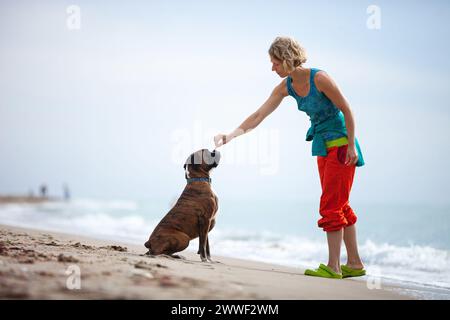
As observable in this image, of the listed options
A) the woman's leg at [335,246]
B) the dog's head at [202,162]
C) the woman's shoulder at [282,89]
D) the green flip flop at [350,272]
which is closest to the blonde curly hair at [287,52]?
the woman's shoulder at [282,89]

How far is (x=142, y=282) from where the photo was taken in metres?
3.67

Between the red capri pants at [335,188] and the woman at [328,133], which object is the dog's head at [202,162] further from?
the red capri pants at [335,188]

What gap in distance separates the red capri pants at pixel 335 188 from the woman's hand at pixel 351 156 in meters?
0.04

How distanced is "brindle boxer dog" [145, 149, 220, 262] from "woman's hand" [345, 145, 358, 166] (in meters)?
1.40

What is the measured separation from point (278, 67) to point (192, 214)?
1.59 m

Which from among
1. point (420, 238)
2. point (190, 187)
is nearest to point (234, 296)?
point (190, 187)

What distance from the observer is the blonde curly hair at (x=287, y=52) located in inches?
189

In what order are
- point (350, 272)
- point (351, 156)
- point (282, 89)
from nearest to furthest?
point (351, 156)
point (350, 272)
point (282, 89)

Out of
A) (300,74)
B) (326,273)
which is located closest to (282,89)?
(300,74)

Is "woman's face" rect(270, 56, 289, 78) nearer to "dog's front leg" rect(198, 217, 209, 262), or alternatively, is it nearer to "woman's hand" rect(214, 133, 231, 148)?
"woman's hand" rect(214, 133, 231, 148)

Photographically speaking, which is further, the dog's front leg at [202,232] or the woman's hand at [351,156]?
the dog's front leg at [202,232]

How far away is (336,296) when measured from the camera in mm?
3873

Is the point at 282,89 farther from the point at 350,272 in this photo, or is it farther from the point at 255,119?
the point at 350,272

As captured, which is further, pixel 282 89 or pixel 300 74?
pixel 282 89
